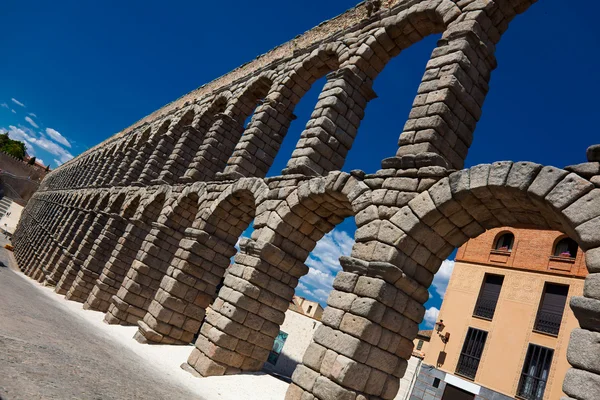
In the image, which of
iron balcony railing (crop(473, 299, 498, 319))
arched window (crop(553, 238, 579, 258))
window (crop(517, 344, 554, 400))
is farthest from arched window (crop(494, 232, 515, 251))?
window (crop(517, 344, 554, 400))

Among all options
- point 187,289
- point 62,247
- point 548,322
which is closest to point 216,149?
point 187,289

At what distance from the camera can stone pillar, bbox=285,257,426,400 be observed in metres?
5.79

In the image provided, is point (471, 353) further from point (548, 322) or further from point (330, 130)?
point (330, 130)

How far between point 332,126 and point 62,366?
7134 millimetres

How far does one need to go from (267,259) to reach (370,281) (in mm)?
3360

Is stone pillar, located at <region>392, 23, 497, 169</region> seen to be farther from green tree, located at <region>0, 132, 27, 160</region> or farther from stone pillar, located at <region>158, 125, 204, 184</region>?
green tree, located at <region>0, 132, 27, 160</region>

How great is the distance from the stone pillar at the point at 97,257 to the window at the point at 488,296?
50.3 feet

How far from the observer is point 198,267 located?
11352 mm

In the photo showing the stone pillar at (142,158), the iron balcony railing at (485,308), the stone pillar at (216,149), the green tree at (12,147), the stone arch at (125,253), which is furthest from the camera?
the green tree at (12,147)

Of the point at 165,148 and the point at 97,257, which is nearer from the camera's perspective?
the point at 97,257

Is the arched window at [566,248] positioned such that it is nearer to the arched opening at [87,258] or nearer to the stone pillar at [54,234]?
the arched opening at [87,258]

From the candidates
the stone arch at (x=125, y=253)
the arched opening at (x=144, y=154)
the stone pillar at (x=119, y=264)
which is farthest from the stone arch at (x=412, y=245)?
the arched opening at (x=144, y=154)

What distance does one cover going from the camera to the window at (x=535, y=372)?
1451cm

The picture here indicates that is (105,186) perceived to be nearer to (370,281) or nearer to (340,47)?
(340,47)
